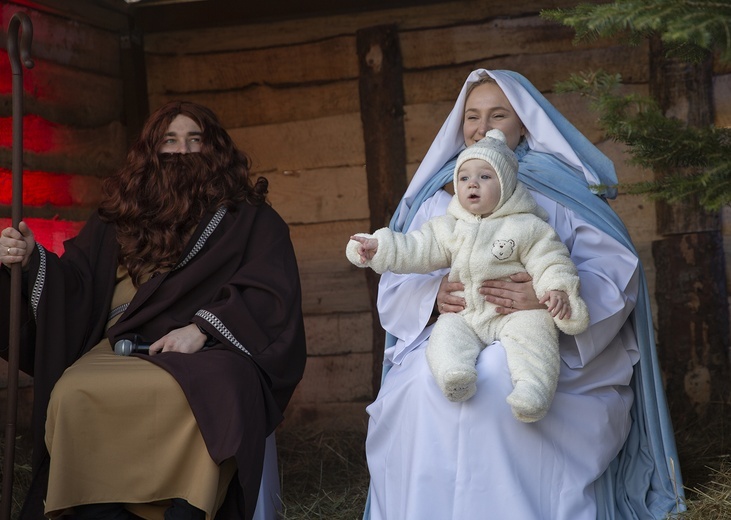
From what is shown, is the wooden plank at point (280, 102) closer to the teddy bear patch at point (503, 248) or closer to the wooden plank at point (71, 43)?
the wooden plank at point (71, 43)

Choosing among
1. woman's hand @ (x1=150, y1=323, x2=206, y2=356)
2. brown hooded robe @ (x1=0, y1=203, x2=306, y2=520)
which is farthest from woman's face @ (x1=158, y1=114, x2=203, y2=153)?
woman's hand @ (x1=150, y1=323, x2=206, y2=356)

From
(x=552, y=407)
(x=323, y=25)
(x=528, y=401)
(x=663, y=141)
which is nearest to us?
(x=663, y=141)

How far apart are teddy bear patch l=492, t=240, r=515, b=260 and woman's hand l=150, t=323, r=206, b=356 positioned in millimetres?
1294

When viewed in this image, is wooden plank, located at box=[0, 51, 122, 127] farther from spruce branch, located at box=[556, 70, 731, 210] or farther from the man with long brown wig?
spruce branch, located at box=[556, 70, 731, 210]

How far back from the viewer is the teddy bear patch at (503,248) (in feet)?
13.3

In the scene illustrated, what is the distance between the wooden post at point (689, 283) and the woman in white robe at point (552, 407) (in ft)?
5.23

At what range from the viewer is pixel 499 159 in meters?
4.05

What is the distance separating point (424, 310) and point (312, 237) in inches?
94.5

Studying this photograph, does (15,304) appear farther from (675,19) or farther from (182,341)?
(675,19)

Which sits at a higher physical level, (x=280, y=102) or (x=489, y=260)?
(x=280, y=102)

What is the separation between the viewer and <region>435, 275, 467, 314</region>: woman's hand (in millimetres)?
4156

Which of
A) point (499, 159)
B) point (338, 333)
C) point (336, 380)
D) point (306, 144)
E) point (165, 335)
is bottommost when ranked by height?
point (336, 380)

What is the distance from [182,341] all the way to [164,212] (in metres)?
0.70

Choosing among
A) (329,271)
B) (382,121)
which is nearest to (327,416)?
(329,271)
